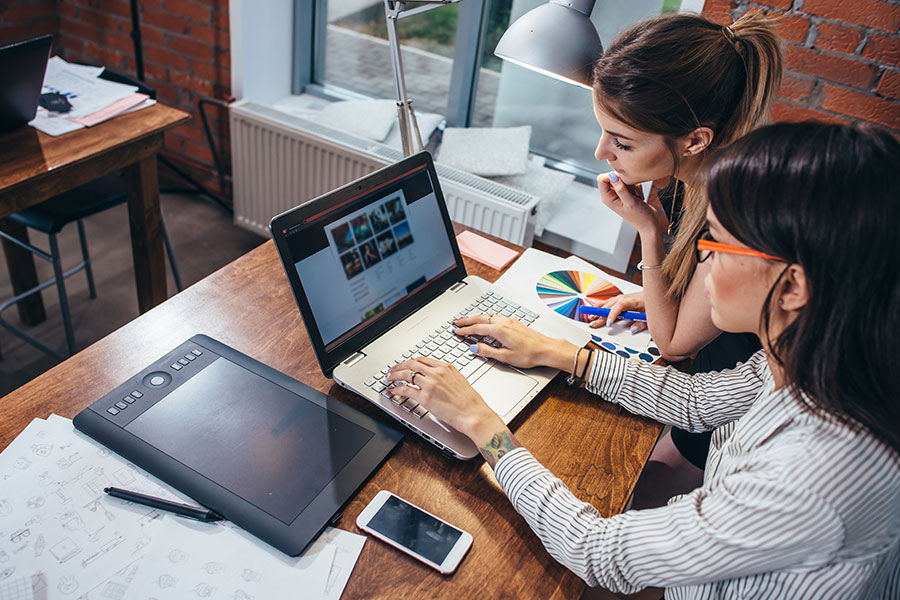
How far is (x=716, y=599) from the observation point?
804 mm

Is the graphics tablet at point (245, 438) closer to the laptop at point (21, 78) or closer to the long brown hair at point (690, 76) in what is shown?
the long brown hair at point (690, 76)

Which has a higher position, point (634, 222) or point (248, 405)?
point (634, 222)

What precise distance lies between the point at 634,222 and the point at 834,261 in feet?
2.26

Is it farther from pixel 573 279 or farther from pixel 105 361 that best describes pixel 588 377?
pixel 105 361

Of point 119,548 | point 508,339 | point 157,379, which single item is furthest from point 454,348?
point 119,548

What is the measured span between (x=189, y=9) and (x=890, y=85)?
2.39 metres

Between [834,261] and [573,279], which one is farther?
[573,279]

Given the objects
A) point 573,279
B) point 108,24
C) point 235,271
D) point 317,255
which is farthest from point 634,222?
point 108,24

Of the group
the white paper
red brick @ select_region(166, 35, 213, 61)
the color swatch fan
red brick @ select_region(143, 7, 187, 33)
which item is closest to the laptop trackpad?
the color swatch fan

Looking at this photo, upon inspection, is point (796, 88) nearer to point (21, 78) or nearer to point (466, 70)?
point (466, 70)

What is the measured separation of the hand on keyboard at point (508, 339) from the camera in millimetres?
1094

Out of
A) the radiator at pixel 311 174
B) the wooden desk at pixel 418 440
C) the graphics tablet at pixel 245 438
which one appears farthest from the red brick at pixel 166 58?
the graphics tablet at pixel 245 438

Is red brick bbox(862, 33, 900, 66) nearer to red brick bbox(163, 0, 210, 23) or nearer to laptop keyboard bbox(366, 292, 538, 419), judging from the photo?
laptop keyboard bbox(366, 292, 538, 419)

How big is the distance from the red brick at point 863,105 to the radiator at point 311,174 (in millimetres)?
846
